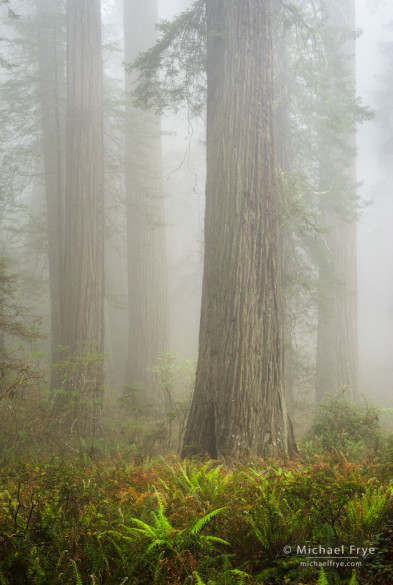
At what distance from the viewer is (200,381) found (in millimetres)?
5543

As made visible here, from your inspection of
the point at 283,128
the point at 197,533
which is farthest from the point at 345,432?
the point at 283,128

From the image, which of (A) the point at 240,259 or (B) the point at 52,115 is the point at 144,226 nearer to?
(B) the point at 52,115

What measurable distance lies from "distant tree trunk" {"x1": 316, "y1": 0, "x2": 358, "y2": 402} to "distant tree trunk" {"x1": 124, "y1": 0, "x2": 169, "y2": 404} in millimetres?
4661

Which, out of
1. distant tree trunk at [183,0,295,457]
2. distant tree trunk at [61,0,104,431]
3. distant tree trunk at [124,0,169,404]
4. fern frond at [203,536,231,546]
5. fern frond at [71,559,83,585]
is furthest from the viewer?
distant tree trunk at [124,0,169,404]

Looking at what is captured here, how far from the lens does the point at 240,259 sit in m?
5.45

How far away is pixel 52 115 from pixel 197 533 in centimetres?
1191

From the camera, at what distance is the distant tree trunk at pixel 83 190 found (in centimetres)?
876

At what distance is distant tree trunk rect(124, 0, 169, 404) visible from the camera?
41.2 ft

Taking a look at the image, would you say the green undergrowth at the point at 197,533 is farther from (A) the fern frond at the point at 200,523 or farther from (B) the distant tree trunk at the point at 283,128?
(B) the distant tree trunk at the point at 283,128

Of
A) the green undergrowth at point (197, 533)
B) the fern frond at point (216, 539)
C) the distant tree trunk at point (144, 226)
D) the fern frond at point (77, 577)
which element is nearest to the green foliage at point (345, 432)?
the green undergrowth at point (197, 533)

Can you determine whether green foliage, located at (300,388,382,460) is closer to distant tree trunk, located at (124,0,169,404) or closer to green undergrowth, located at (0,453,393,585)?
green undergrowth, located at (0,453,393,585)

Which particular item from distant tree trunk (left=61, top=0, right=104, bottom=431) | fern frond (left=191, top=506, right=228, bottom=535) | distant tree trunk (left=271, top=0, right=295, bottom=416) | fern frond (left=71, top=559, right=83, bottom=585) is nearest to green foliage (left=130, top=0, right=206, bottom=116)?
distant tree trunk (left=61, top=0, right=104, bottom=431)

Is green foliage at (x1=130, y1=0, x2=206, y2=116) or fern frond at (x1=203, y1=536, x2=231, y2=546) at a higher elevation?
green foliage at (x1=130, y1=0, x2=206, y2=116)

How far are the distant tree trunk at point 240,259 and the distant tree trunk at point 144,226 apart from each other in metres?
6.98
